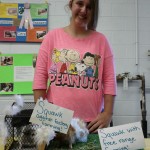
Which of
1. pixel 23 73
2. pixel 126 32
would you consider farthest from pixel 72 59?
pixel 126 32

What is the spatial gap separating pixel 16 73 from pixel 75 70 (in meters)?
1.51

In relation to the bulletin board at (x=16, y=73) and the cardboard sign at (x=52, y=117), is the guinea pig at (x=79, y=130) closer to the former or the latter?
the cardboard sign at (x=52, y=117)

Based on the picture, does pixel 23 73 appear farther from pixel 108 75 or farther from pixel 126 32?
pixel 108 75

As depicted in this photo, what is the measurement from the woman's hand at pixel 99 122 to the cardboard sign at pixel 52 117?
25cm

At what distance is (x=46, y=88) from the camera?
1.01 m

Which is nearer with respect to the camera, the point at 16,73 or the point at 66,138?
the point at 66,138

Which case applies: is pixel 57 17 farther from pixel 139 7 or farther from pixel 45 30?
pixel 139 7

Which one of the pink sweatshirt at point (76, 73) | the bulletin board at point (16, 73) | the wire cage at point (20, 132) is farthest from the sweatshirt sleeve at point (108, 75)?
the bulletin board at point (16, 73)

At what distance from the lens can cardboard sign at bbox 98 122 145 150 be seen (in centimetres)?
65

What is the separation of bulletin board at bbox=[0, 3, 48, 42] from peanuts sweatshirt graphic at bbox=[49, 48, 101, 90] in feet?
4.75

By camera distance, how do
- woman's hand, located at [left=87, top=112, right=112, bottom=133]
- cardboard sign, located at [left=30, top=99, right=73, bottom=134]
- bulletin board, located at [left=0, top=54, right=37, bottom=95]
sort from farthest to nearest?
bulletin board, located at [left=0, top=54, right=37, bottom=95] < woman's hand, located at [left=87, top=112, right=112, bottom=133] < cardboard sign, located at [left=30, top=99, right=73, bottom=134]

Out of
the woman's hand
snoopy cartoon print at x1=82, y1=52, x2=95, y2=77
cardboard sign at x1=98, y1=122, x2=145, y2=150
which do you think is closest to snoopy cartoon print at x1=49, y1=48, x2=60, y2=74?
snoopy cartoon print at x1=82, y1=52, x2=95, y2=77

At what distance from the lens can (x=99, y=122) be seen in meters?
0.92

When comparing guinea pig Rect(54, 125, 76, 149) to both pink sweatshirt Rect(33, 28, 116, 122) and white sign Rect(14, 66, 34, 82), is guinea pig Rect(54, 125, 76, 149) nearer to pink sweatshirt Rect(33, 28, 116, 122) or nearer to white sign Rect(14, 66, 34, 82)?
pink sweatshirt Rect(33, 28, 116, 122)
